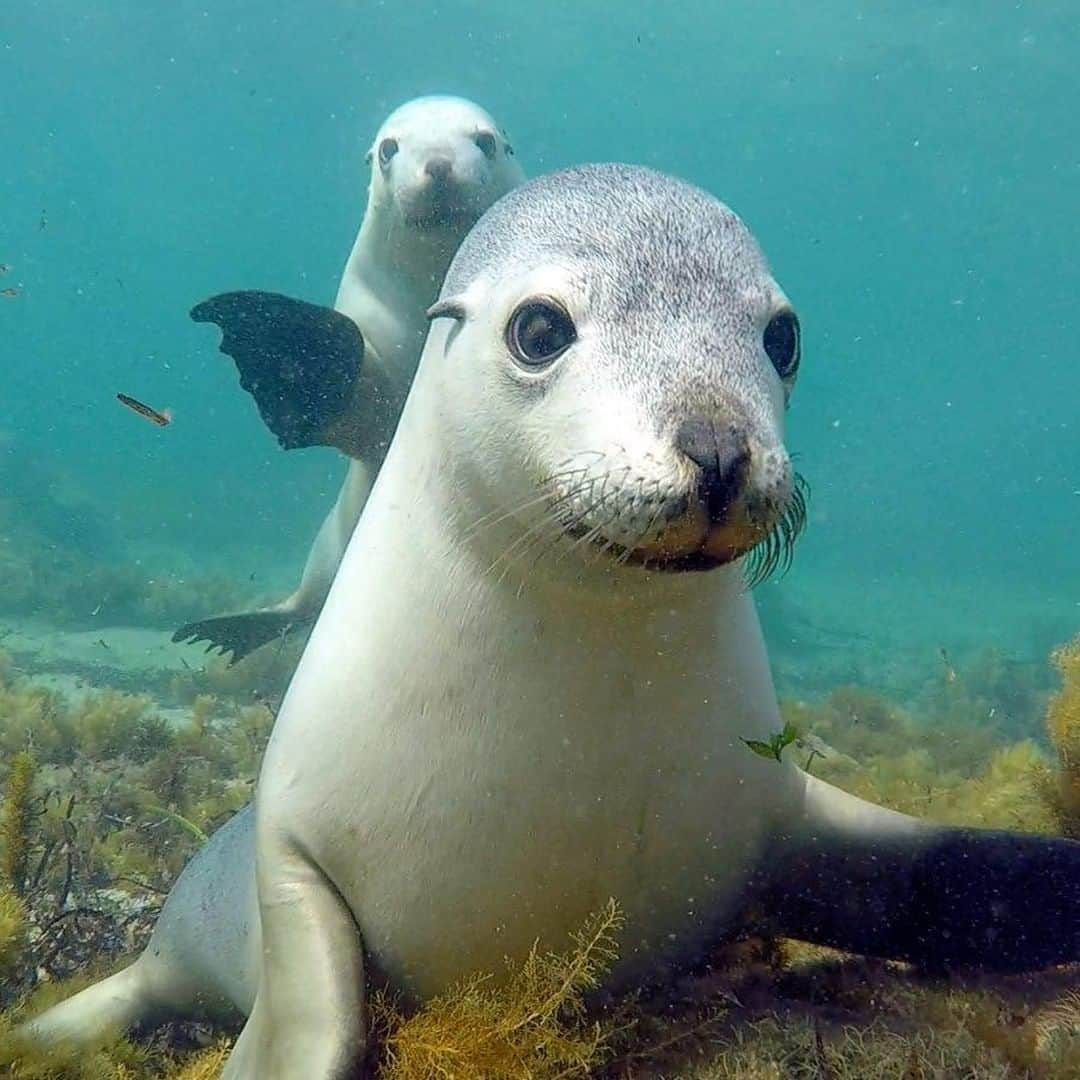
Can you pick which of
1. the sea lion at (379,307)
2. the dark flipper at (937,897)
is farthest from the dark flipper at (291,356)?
the dark flipper at (937,897)

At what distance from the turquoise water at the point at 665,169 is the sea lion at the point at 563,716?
18096mm

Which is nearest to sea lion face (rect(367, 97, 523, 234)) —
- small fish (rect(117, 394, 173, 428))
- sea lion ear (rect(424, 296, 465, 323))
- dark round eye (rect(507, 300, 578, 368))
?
small fish (rect(117, 394, 173, 428))

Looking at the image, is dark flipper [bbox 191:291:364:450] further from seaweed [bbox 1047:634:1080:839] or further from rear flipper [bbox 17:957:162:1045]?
seaweed [bbox 1047:634:1080:839]

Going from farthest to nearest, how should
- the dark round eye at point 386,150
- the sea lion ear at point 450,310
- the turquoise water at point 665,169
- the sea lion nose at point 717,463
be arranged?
the turquoise water at point 665,169 < the dark round eye at point 386,150 < the sea lion ear at point 450,310 < the sea lion nose at point 717,463

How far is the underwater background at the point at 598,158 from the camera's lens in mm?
14695

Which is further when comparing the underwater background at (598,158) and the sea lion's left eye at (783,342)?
the underwater background at (598,158)

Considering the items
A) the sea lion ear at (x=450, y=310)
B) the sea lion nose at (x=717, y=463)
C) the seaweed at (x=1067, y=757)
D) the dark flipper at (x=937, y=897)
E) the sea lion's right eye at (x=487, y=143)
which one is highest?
the sea lion's right eye at (x=487, y=143)

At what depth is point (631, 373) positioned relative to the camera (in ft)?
5.79

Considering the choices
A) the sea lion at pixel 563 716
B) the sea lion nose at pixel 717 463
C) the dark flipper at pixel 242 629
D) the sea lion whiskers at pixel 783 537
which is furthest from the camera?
the dark flipper at pixel 242 629

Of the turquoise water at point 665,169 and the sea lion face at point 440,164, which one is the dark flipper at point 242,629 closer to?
the sea lion face at point 440,164

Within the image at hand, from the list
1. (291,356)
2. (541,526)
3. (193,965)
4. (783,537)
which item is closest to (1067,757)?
(783,537)

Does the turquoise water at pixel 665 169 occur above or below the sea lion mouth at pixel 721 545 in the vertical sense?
above

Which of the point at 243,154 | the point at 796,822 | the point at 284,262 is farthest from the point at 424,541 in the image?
the point at 284,262

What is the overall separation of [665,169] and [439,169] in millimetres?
8271
